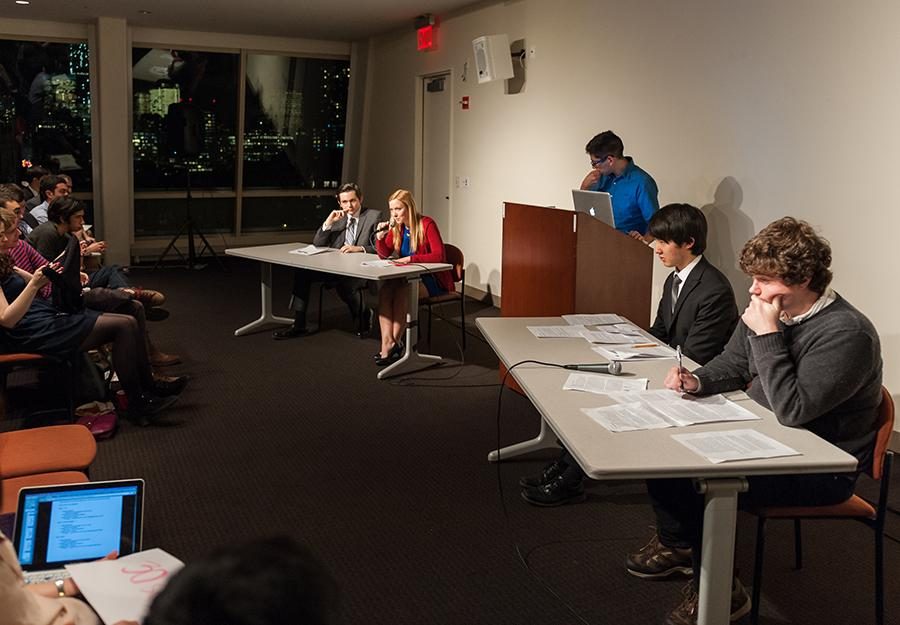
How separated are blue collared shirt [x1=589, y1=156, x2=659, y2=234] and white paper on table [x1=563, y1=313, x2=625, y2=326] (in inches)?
67.3

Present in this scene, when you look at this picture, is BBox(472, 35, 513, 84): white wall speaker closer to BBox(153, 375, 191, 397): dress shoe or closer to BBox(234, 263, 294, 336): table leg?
BBox(234, 263, 294, 336): table leg

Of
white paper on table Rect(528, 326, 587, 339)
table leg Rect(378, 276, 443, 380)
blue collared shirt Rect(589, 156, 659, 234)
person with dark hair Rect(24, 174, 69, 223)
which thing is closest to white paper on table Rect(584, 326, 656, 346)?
white paper on table Rect(528, 326, 587, 339)

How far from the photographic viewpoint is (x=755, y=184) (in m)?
4.88

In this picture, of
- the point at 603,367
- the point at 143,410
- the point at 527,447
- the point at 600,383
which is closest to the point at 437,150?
the point at 143,410

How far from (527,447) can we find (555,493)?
0.52 m

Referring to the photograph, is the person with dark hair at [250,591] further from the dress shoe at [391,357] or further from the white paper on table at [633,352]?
the dress shoe at [391,357]

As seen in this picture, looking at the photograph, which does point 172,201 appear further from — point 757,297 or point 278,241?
point 757,297

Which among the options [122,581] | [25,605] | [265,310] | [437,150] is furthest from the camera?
[437,150]

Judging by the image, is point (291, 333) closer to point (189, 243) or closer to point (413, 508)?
point (413, 508)

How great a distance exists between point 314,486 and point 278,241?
25.8 ft

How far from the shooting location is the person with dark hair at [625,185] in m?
5.32

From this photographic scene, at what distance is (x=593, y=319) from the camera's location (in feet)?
12.3

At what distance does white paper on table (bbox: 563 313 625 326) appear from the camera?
12.0ft

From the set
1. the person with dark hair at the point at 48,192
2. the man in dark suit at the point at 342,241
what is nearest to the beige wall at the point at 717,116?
the man in dark suit at the point at 342,241
